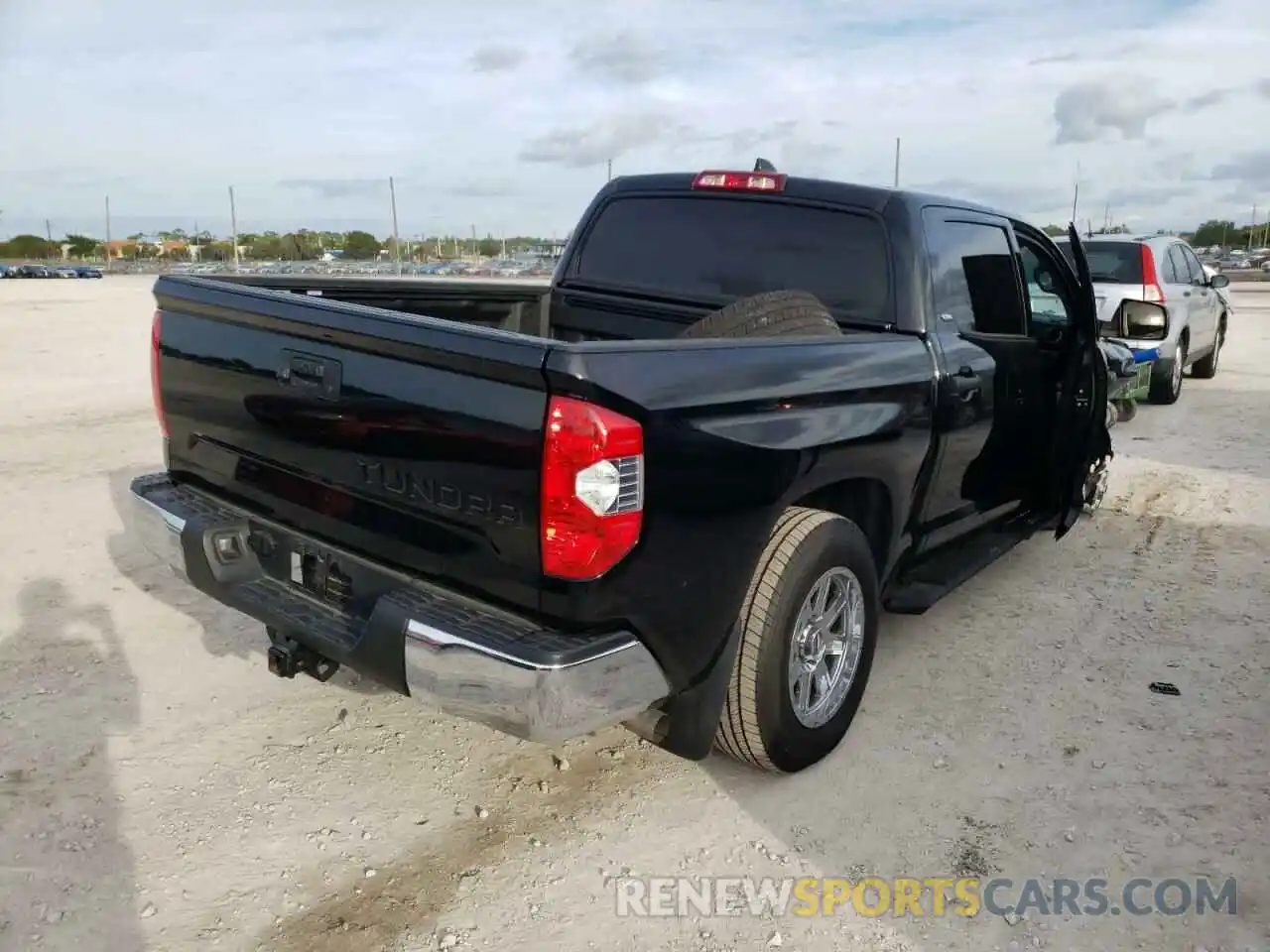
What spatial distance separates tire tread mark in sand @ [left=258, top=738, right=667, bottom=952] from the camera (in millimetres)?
2576

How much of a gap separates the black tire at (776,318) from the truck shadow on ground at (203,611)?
6.24 ft

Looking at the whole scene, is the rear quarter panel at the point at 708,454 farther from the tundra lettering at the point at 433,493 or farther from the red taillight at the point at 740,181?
the red taillight at the point at 740,181

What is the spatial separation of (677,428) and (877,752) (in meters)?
1.66

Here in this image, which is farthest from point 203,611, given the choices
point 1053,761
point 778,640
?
point 1053,761

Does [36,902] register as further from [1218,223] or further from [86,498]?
[1218,223]

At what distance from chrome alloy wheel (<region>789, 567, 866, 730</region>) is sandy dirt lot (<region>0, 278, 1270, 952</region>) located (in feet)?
0.76

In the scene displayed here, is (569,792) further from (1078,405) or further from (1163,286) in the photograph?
(1163,286)

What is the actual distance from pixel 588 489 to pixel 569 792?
4.31 feet

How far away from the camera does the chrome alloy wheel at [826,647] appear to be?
10.8 ft

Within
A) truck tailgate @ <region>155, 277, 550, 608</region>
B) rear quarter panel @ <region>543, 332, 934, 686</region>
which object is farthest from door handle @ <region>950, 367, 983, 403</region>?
truck tailgate @ <region>155, 277, 550, 608</region>

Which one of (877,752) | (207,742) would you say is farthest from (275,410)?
(877,752)

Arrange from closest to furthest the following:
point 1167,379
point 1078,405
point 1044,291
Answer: point 1078,405, point 1044,291, point 1167,379

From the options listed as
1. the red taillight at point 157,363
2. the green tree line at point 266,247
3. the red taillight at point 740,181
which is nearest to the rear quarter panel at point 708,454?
the red taillight at point 740,181

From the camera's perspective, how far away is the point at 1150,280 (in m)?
10.4
